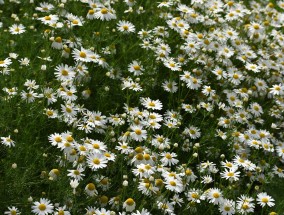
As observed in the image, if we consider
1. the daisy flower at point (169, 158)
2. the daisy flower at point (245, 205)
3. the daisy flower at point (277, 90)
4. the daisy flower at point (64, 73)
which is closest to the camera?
the daisy flower at point (245, 205)

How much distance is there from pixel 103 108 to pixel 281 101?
75.5 inches

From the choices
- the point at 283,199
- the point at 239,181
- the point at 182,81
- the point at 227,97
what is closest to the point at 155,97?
the point at 182,81

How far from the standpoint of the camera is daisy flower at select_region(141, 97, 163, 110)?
5070 millimetres

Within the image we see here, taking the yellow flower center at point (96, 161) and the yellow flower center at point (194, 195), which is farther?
the yellow flower center at point (194, 195)

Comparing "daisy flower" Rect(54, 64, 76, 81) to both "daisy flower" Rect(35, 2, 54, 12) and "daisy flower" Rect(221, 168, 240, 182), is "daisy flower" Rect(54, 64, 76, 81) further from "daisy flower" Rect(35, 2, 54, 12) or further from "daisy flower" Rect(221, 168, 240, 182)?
"daisy flower" Rect(221, 168, 240, 182)

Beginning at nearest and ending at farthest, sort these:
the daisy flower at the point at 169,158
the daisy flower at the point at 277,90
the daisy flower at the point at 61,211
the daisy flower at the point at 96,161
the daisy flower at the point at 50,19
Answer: the daisy flower at the point at 61,211, the daisy flower at the point at 96,161, the daisy flower at the point at 169,158, the daisy flower at the point at 50,19, the daisy flower at the point at 277,90

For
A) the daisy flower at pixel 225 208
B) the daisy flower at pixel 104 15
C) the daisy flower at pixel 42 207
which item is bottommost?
the daisy flower at pixel 225 208

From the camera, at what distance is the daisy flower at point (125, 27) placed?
5711 mm

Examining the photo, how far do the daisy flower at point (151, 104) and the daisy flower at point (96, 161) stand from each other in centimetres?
95

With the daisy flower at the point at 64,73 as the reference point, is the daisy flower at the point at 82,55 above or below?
above

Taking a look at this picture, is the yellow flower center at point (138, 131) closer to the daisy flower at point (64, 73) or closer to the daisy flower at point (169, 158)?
the daisy flower at point (169, 158)

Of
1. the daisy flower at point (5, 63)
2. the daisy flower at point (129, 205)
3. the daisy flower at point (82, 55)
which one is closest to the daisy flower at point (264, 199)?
the daisy flower at point (129, 205)

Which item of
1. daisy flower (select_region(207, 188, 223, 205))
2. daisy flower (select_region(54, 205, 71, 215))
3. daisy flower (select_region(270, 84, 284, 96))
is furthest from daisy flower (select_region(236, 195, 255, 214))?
daisy flower (select_region(270, 84, 284, 96))

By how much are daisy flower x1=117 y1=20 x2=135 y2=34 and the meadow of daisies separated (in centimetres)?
2
